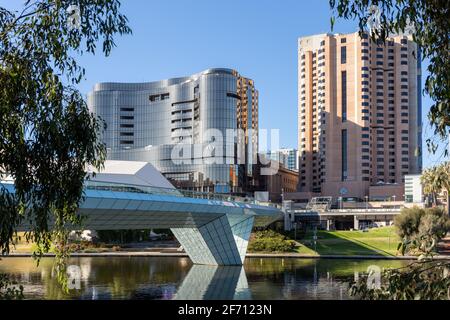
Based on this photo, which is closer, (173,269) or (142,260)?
(173,269)

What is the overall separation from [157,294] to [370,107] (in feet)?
522

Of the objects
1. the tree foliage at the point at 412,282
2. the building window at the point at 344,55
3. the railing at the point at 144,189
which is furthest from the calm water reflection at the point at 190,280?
the building window at the point at 344,55

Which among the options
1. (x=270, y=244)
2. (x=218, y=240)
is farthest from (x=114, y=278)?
(x=270, y=244)

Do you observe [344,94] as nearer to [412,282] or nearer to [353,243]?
[353,243]

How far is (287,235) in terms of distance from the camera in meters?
117

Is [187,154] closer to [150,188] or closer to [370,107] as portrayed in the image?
[370,107]

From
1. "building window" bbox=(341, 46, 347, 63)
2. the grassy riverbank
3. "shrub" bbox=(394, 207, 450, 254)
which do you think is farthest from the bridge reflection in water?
"building window" bbox=(341, 46, 347, 63)

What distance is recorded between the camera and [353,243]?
11250 cm

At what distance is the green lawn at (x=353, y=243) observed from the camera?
103 m

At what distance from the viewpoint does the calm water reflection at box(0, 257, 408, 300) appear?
4919 centimetres

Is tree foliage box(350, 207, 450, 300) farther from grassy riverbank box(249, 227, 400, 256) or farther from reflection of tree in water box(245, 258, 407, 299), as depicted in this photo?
grassy riverbank box(249, 227, 400, 256)

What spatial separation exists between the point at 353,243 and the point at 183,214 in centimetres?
5902

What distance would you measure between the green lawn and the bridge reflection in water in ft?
107
